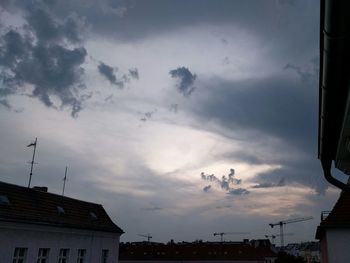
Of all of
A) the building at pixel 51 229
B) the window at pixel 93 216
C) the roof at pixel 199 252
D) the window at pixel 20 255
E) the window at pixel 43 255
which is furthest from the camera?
the roof at pixel 199 252

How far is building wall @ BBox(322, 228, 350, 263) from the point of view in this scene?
22328 millimetres

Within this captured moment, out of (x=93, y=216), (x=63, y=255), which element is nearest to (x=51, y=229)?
(x=63, y=255)

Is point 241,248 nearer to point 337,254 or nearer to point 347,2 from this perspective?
point 337,254

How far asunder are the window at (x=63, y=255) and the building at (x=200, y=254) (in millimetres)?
46861

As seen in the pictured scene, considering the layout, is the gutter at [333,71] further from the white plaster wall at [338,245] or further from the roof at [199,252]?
the roof at [199,252]

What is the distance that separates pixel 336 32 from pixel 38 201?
30.1 metres

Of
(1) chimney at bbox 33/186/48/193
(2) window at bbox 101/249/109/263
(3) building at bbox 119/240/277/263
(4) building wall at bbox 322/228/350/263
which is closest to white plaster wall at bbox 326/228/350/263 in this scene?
(4) building wall at bbox 322/228/350/263

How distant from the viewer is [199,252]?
8269 centimetres

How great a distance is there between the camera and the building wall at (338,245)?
2233cm

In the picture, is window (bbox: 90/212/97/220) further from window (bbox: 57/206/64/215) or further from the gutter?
the gutter

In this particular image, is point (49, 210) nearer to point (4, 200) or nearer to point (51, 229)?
point (51, 229)

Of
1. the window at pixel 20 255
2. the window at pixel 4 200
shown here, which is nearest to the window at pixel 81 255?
the window at pixel 20 255

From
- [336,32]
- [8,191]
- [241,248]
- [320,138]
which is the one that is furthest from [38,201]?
[241,248]

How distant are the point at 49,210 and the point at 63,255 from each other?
3.47 metres
